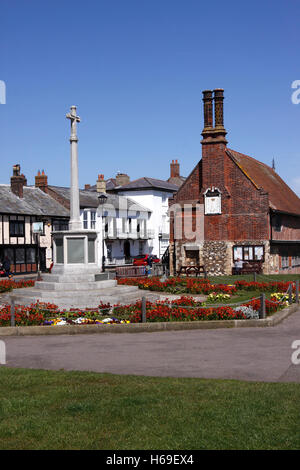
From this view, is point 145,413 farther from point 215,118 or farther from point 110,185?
point 110,185

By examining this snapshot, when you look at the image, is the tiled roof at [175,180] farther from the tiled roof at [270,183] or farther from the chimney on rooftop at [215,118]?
the chimney on rooftop at [215,118]

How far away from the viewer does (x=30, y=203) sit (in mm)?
48188

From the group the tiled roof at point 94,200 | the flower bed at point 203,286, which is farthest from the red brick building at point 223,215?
the tiled roof at point 94,200

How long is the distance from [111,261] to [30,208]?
655 inches

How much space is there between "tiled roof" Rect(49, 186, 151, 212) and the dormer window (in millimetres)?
17569

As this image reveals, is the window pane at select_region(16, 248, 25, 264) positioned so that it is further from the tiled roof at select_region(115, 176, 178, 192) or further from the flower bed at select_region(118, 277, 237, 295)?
the tiled roof at select_region(115, 176, 178, 192)

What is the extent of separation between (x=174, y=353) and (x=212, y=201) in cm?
3077

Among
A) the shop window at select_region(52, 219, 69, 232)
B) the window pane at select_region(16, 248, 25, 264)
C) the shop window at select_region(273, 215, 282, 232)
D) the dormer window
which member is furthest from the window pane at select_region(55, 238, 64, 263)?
the shop window at select_region(52, 219, 69, 232)

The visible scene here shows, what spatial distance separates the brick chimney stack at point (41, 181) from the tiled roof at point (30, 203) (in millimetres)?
926

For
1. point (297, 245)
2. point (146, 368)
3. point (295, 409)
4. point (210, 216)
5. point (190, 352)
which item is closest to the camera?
point (295, 409)

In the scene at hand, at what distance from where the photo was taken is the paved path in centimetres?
948

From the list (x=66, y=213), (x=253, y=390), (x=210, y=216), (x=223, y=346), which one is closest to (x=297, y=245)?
(x=210, y=216)

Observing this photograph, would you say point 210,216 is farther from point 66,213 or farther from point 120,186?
point 120,186

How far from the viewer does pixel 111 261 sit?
61188mm
